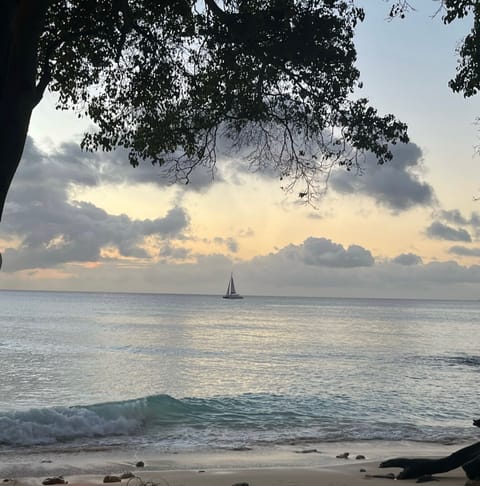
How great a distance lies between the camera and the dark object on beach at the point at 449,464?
26.1ft

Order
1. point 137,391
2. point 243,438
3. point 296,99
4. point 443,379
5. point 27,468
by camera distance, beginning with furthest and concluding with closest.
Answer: point 443,379, point 137,391, point 243,438, point 27,468, point 296,99

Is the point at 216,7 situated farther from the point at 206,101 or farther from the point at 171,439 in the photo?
the point at 171,439

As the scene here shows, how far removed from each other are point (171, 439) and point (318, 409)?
719 centimetres

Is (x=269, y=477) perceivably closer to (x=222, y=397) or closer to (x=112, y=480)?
(x=112, y=480)

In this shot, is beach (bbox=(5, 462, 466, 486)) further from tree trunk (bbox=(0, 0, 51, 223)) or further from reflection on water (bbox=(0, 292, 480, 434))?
reflection on water (bbox=(0, 292, 480, 434))

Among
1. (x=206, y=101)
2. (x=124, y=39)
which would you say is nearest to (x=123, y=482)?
(x=206, y=101)

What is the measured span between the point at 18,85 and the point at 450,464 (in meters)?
7.68

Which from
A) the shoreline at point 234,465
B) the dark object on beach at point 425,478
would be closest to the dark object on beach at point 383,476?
the shoreline at point 234,465

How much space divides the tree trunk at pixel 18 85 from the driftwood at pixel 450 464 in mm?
6851

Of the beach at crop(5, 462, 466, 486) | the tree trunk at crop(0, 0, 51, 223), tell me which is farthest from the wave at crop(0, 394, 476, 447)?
the tree trunk at crop(0, 0, 51, 223)

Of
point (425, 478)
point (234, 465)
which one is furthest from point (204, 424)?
point (425, 478)

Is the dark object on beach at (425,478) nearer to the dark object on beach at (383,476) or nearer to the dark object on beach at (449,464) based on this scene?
the dark object on beach at (449,464)

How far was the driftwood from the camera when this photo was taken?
7.96 metres

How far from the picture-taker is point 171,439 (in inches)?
653
